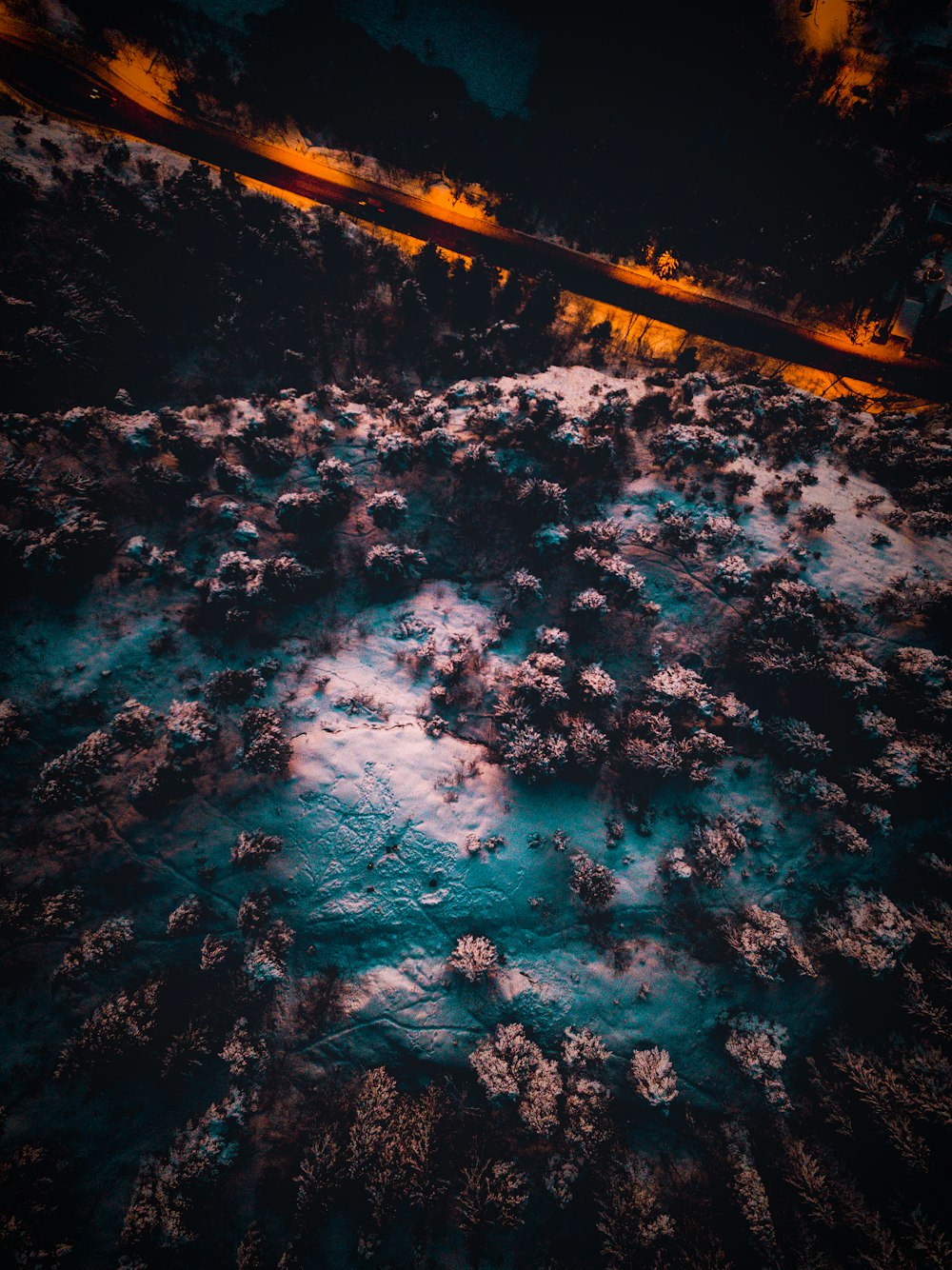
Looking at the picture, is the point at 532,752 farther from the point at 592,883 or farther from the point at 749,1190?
the point at 749,1190

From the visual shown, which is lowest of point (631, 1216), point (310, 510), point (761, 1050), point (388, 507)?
point (631, 1216)

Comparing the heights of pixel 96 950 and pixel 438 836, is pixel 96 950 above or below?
below

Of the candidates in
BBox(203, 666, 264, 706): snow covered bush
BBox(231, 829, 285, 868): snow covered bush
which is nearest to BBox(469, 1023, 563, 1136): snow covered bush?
BBox(231, 829, 285, 868): snow covered bush

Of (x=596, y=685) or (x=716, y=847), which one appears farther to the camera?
(x=596, y=685)

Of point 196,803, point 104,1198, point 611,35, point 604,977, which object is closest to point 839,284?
point 611,35

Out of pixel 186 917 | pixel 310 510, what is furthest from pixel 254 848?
pixel 310 510

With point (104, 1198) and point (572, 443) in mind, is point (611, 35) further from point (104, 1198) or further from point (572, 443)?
point (104, 1198)
